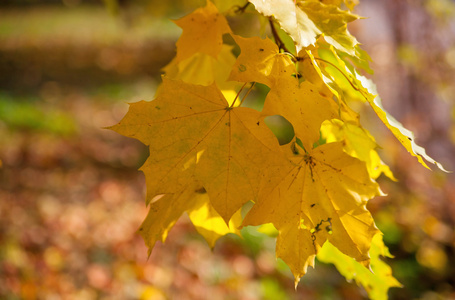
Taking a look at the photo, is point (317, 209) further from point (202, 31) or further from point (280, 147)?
point (202, 31)

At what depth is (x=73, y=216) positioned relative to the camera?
131 inches

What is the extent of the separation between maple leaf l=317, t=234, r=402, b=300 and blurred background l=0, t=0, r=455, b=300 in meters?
1.16

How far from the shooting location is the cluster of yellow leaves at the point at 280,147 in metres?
0.72

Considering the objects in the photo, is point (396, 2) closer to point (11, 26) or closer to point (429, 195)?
point (429, 195)

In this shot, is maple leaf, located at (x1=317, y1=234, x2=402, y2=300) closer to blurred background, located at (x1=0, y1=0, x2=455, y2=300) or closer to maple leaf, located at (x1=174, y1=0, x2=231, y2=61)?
maple leaf, located at (x1=174, y1=0, x2=231, y2=61)

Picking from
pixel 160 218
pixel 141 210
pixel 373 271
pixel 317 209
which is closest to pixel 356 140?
pixel 317 209

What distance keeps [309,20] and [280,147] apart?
0.26 m

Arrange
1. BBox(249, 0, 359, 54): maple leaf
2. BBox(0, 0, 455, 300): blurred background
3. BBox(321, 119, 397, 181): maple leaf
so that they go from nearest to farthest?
BBox(249, 0, 359, 54): maple leaf → BBox(321, 119, 397, 181): maple leaf → BBox(0, 0, 455, 300): blurred background

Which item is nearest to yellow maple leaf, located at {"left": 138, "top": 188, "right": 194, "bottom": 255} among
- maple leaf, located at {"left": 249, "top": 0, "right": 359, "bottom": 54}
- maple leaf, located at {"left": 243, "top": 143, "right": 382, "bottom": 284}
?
maple leaf, located at {"left": 243, "top": 143, "right": 382, "bottom": 284}

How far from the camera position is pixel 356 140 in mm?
877

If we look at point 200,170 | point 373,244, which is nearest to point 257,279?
point 373,244

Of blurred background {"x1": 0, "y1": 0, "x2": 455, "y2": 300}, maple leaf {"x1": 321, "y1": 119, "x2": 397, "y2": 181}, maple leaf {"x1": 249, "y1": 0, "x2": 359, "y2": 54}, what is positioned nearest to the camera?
maple leaf {"x1": 249, "y1": 0, "x2": 359, "y2": 54}

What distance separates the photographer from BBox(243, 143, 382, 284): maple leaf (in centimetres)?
74

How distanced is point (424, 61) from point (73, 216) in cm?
361
